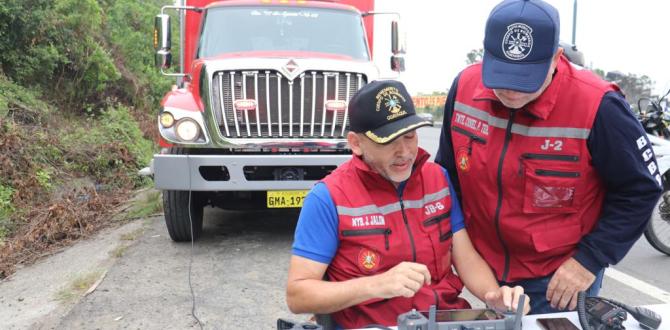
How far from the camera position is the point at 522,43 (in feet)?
5.84

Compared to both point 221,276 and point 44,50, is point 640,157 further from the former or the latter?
point 44,50

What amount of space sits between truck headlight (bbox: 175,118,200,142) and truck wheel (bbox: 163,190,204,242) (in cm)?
53

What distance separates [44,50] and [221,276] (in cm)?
665

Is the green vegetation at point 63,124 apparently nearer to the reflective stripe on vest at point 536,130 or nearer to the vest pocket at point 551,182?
the reflective stripe on vest at point 536,130

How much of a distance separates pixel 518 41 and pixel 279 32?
15.4 ft

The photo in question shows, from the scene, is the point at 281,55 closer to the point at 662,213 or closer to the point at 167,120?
the point at 167,120

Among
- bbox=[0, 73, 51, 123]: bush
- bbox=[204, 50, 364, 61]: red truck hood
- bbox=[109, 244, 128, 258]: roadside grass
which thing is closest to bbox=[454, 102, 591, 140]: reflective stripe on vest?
bbox=[204, 50, 364, 61]: red truck hood

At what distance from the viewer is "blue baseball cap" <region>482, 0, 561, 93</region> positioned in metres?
1.76

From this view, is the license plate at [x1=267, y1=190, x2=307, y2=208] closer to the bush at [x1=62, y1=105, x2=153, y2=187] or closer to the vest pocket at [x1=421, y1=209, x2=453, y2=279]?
the vest pocket at [x1=421, y1=209, x2=453, y2=279]

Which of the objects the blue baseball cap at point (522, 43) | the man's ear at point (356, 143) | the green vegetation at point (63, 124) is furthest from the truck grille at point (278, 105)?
the blue baseball cap at point (522, 43)

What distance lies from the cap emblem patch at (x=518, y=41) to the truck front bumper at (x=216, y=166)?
10.9ft

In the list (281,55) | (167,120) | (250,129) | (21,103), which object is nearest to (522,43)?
(250,129)

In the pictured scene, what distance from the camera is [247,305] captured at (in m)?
3.95

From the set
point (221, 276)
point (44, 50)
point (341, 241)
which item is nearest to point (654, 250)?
point (221, 276)
